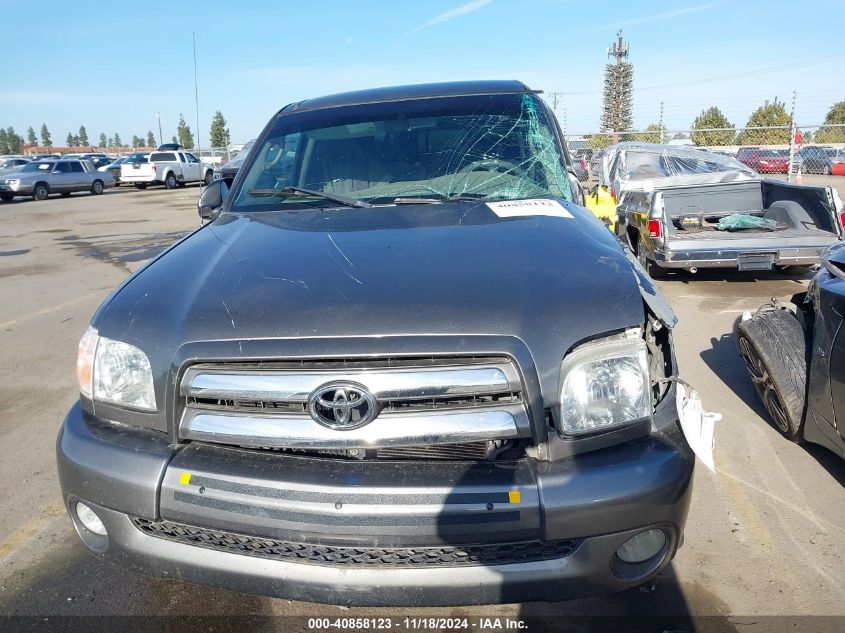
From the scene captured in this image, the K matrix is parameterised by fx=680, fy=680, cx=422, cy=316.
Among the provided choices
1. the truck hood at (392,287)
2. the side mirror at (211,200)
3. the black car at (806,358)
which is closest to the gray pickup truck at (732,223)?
the black car at (806,358)

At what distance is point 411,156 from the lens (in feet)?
11.8

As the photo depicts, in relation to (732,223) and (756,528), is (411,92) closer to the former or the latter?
(756,528)

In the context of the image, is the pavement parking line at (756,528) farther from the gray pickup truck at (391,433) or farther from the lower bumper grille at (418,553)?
the lower bumper grille at (418,553)

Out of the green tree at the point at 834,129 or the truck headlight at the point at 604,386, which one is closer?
the truck headlight at the point at 604,386

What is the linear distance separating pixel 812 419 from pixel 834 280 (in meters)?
0.74

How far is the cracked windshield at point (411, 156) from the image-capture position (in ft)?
11.3

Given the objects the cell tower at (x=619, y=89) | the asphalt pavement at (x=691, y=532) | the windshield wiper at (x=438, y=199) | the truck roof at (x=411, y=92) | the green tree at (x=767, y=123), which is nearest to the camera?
the asphalt pavement at (x=691, y=532)

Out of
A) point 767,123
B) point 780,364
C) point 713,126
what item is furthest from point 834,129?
point 780,364

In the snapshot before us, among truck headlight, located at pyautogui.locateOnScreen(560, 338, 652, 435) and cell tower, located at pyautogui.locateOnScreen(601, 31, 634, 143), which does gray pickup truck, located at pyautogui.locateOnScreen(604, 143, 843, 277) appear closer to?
truck headlight, located at pyautogui.locateOnScreen(560, 338, 652, 435)

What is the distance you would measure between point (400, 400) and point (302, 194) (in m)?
1.71

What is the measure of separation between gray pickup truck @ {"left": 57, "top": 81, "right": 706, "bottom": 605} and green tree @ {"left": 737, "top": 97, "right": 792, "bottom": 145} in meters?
43.0

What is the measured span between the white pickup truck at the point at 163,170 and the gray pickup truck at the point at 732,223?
89.2 feet

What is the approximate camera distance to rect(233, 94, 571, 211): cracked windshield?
3.43 meters

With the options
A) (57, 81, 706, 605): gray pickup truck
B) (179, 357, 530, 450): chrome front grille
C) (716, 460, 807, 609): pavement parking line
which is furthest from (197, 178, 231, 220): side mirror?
(716, 460, 807, 609): pavement parking line
